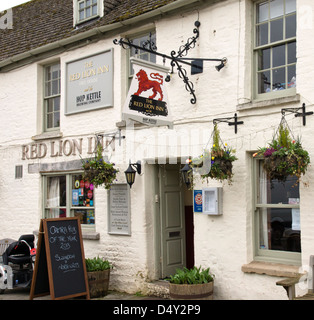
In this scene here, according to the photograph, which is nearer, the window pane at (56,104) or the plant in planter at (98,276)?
the plant in planter at (98,276)

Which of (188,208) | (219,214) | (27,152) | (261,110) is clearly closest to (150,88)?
(261,110)

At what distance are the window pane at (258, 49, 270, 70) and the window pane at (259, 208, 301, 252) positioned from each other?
2359 millimetres

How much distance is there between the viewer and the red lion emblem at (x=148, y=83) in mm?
7480

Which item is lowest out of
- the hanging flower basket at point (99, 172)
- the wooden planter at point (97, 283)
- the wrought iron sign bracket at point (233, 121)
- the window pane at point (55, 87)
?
the wooden planter at point (97, 283)

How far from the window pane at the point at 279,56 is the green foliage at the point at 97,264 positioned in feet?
15.8

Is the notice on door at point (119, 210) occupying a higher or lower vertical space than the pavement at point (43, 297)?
higher

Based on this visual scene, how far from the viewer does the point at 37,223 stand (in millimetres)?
11109

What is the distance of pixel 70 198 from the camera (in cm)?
1069

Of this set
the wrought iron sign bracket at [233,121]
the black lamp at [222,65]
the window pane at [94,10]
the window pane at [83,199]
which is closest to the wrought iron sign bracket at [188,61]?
the black lamp at [222,65]

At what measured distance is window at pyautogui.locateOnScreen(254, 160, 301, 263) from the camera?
24.0ft

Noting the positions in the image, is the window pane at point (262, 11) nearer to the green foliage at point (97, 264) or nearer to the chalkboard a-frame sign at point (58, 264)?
the chalkboard a-frame sign at point (58, 264)

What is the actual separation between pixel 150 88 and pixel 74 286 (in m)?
3.79

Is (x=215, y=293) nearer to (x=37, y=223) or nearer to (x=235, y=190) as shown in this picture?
(x=235, y=190)

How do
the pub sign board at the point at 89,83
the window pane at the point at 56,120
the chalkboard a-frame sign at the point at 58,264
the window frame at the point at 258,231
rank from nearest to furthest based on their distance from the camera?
the window frame at the point at 258,231, the chalkboard a-frame sign at the point at 58,264, the pub sign board at the point at 89,83, the window pane at the point at 56,120
